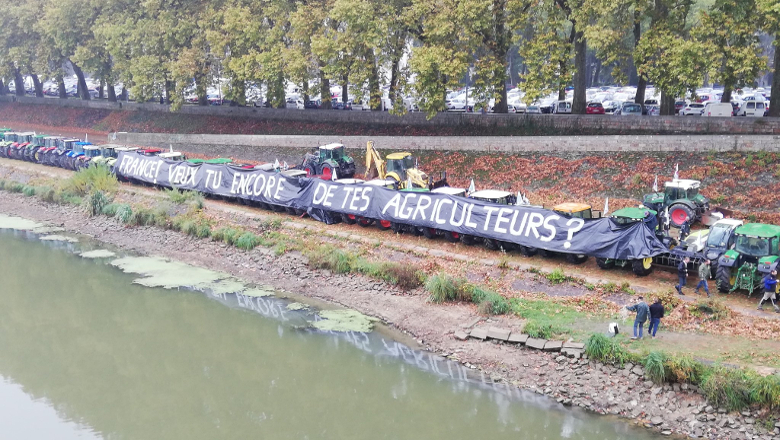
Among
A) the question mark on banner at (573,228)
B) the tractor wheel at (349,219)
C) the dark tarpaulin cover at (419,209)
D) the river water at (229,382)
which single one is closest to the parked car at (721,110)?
the question mark on banner at (573,228)

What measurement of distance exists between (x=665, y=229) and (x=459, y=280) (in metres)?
8.35

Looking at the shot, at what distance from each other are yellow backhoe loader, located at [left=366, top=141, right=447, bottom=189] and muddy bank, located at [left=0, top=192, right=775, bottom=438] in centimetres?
741

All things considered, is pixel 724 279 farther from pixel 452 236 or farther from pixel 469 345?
pixel 452 236

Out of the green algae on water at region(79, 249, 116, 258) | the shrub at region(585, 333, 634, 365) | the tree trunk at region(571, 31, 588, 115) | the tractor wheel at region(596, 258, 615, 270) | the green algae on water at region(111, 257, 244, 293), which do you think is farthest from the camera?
the tree trunk at region(571, 31, 588, 115)

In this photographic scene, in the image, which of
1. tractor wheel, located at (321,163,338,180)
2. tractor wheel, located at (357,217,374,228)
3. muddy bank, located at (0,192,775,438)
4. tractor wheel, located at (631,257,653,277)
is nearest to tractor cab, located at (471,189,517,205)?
tractor wheel, located at (357,217,374,228)

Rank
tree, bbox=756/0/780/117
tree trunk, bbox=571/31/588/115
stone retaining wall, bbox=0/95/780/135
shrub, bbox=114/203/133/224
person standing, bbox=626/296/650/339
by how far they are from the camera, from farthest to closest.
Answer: tree trunk, bbox=571/31/588/115, shrub, bbox=114/203/133/224, stone retaining wall, bbox=0/95/780/135, tree, bbox=756/0/780/117, person standing, bbox=626/296/650/339

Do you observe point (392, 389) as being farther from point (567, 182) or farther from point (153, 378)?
point (567, 182)

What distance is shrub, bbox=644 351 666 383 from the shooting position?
60.6ft

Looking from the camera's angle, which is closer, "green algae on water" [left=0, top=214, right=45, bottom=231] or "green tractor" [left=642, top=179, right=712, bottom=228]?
"green tractor" [left=642, top=179, right=712, bottom=228]

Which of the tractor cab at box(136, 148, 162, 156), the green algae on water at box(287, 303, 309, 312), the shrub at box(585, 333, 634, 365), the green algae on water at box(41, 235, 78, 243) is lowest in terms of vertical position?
the green algae on water at box(287, 303, 309, 312)

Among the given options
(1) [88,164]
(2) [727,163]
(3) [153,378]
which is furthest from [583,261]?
(1) [88,164]

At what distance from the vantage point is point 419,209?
3077cm

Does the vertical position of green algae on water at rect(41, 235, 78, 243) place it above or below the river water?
above

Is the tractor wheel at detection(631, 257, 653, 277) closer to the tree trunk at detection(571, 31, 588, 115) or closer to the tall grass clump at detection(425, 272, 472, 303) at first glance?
the tall grass clump at detection(425, 272, 472, 303)
